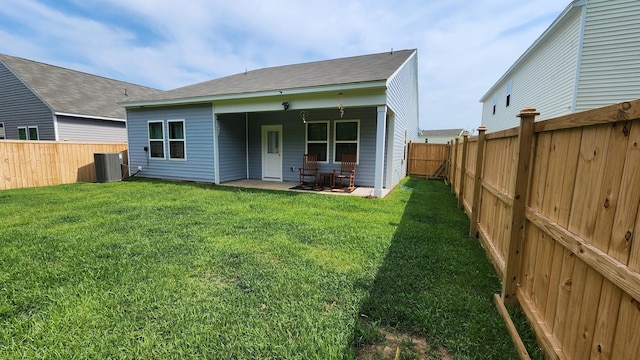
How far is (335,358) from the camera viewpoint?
1.65 meters

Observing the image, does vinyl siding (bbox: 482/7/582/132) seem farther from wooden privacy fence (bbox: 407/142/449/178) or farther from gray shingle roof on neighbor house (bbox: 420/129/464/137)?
gray shingle roof on neighbor house (bbox: 420/129/464/137)

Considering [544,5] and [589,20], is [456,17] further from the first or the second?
[589,20]

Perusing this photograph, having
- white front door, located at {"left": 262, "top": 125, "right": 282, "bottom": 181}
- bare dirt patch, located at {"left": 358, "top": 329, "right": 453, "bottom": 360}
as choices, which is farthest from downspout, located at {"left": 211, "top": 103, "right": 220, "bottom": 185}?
bare dirt patch, located at {"left": 358, "top": 329, "right": 453, "bottom": 360}

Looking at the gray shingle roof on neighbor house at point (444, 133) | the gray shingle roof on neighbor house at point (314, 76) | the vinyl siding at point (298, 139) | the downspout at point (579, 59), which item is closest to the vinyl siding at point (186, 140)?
the gray shingle roof on neighbor house at point (314, 76)

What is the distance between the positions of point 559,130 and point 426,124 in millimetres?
45400

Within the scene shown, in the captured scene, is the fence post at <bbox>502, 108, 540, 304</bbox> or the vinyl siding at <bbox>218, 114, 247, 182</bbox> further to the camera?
the vinyl siding at <bbox>218, 114, 247, 182</bbox>

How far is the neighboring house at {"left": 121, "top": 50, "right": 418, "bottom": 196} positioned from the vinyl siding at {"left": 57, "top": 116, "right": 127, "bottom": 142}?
4.41 meters

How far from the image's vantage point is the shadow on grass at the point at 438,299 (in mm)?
1811

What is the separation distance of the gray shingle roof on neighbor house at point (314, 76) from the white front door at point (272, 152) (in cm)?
163

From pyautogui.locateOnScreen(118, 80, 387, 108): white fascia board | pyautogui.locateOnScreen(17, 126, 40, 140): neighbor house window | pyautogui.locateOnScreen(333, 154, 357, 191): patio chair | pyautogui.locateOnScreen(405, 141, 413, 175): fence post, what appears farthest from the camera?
pyautogui.locateOnScreen(405, 141, 413, 175): fence post

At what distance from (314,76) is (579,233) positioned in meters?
7.99

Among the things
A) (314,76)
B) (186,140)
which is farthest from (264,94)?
(186,140)

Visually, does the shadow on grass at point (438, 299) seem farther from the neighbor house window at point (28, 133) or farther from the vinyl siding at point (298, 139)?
the neighbor house window at point (28, 133)

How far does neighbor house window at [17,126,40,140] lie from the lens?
12.2 metres
